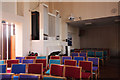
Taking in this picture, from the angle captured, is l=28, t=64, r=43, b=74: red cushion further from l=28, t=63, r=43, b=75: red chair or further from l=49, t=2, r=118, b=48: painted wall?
l=49, t=2, r=118, b=48: painted wall

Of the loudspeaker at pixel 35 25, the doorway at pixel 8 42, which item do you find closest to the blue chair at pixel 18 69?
the loudspeaker at pixel 35 25

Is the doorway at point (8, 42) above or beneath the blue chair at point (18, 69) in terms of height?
above

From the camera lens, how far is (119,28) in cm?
1204

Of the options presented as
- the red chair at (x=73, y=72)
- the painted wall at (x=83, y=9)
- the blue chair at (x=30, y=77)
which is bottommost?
Answer: the red chair at (x=73, y=72)

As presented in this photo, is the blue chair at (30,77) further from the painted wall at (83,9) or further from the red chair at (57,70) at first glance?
the painted wall at (83,9)

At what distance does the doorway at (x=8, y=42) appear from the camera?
8102 millimetres

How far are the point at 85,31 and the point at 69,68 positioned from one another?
1140 cm

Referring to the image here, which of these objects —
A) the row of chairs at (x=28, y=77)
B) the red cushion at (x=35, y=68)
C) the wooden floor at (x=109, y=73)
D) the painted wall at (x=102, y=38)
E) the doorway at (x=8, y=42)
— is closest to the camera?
the row of chairs at (x=28, y=77)

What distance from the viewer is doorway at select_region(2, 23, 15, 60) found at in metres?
8.10

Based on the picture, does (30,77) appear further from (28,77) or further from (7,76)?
(7,76)

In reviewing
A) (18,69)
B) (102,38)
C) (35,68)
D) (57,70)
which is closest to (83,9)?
(102,38)

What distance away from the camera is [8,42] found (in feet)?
27.3

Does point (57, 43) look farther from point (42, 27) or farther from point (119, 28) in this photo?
point (119, 28)

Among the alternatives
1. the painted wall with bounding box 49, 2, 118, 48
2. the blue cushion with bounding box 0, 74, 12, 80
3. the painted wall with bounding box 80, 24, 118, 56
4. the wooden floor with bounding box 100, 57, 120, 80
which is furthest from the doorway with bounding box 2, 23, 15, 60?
the painted wall with bounding box 80, 24, 118, 56
